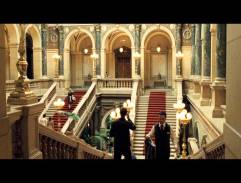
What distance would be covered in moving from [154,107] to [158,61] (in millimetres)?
9701

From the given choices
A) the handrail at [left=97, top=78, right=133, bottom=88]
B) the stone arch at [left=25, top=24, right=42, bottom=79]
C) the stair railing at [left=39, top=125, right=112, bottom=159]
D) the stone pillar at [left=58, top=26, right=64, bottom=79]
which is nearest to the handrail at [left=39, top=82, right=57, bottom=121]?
the stone arch at [left=25, top=24, right=42, bottom=79]

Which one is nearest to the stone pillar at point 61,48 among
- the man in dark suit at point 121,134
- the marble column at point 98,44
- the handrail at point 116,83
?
the marble column at point 98,44

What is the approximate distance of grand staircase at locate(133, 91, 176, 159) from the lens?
19.8 m

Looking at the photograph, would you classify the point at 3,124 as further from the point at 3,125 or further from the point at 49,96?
the point at 49,96

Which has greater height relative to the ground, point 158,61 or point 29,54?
point 29,54

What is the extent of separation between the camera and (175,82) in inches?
1067

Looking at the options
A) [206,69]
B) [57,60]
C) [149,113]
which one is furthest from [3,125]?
[57,60]

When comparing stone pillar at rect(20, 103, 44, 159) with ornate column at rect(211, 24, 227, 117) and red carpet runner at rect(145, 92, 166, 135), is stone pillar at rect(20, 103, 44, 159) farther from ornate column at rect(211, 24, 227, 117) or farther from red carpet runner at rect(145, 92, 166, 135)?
red carpet runner at rect(145, 92, 166, 135)

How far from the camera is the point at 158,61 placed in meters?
32.8

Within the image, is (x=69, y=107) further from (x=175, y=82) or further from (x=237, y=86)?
(x=237, y=86)

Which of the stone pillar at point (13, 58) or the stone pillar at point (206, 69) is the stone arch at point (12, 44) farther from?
the stone pillar at point (206, 69)
